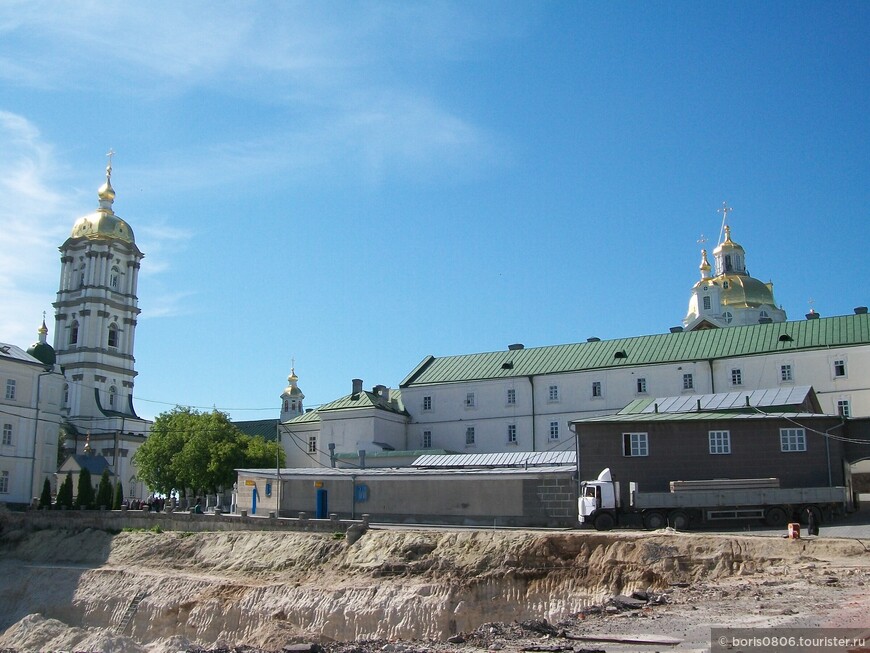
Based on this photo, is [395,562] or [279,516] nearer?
[395,562]

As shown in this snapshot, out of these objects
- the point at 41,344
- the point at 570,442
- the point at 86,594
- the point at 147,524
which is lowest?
the point at 86,594

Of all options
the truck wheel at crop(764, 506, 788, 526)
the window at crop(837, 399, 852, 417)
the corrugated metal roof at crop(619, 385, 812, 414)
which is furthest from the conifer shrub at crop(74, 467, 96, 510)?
the window at crop(837, 399, 852, 417)

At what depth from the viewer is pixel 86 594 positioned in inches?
1752

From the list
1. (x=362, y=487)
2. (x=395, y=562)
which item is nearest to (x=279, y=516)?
(x=362, y=487)

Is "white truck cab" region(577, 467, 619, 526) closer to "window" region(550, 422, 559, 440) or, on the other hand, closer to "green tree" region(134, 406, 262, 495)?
"window" region(550, 422, 559, 440)

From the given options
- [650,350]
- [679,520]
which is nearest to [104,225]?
[650,350]

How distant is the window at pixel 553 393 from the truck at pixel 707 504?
27.2 meters

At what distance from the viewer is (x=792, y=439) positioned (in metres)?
41.3

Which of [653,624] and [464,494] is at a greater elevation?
[464,494]

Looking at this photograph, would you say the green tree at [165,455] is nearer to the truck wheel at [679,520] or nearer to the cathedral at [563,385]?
the cathedral at [563,385]

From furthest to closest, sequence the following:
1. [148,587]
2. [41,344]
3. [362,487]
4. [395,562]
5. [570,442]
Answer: [41,344] < [570,442] < [362,487] < [148,587] < [395,562]

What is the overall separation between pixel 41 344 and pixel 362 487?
5857cm

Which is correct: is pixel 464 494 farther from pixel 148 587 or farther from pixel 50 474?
pixel 50 474

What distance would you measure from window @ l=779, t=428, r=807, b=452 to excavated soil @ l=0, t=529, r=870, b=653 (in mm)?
9567
